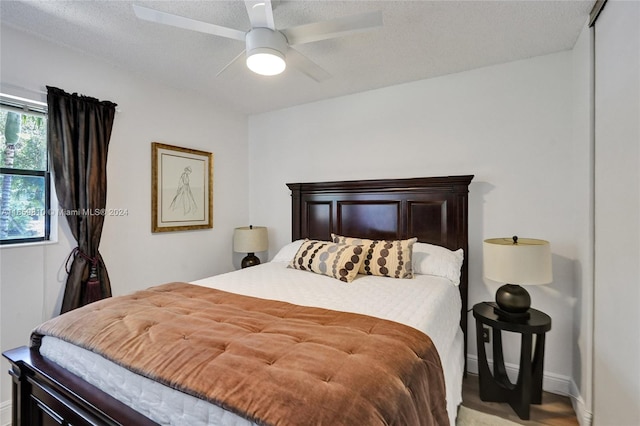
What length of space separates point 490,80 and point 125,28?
280 cm

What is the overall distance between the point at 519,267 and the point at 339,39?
1.97 meters

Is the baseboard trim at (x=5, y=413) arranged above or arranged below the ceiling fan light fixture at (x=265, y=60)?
below

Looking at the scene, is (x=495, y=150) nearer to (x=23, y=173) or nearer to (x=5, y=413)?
(x=23, y=173)

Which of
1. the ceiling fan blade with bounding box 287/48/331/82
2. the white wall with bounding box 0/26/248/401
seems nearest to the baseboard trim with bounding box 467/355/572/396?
the ceiling fan blade with bounding box 287/48/331/82

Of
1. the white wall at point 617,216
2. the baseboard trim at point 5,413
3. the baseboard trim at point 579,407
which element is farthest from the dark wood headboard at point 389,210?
the baseboard trim at point 5,413

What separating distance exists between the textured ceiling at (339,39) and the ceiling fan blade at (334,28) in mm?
270

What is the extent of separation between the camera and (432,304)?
174 centimetres

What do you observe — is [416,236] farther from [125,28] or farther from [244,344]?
[125,28]

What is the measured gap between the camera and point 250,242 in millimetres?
3361

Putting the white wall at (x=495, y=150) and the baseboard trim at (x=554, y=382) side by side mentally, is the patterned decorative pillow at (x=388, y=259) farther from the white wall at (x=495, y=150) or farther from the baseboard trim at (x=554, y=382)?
the baseboard trim at (x=554, y=382)

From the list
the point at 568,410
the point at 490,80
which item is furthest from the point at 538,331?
the point at 490,80

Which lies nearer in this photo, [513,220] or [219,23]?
[219,23]

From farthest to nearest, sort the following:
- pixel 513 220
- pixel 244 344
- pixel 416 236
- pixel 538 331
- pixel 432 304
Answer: pixel 416 236 < pixel 513 220 < pixel 538 331 < pixel 432 304 < pixel 244 344

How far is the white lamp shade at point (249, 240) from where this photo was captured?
3.36 meters
